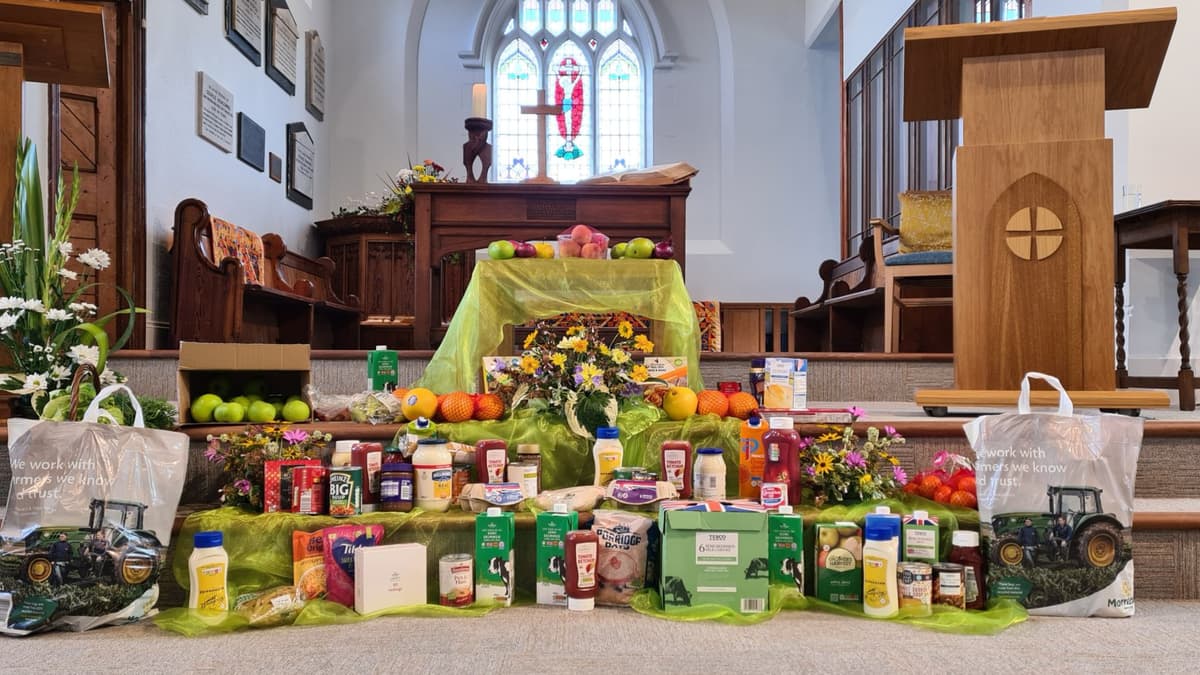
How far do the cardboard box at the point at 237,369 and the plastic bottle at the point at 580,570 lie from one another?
1.07 meters

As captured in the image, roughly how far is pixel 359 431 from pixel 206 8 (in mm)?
3999

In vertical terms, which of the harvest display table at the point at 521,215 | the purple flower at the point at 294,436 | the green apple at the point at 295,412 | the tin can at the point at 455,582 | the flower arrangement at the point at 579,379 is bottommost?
the tin can at the point at 455,582

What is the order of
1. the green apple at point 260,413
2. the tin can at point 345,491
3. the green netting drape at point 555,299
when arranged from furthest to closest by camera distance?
the green netting drape at point 555,299
the green apple at point 260,413
the tin can at point 345,491

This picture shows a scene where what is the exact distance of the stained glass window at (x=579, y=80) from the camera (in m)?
8.64

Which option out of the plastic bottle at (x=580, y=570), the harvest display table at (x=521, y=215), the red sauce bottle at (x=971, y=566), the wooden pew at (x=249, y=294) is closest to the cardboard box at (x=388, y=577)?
the plastic bottle at (x=580, y=570)

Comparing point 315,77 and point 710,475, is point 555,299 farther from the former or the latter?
point 315,77

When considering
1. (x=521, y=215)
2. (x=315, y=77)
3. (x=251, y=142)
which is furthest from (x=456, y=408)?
(x=315, y=77)

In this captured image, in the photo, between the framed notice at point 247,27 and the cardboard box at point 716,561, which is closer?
the cardboard box at point 716,561

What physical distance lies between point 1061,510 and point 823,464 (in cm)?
52

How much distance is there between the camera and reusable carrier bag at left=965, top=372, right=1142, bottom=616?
180 centimetres

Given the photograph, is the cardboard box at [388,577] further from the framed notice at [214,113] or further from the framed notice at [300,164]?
the framed notice at [300,164]

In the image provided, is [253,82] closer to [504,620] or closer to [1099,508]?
[504,620]

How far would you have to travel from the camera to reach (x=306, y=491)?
2.02 metres

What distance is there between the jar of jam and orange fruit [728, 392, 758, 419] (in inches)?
35.7
